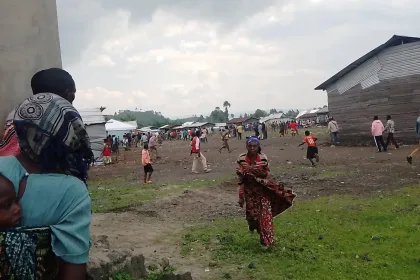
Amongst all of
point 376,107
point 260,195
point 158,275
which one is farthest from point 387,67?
point 158,275

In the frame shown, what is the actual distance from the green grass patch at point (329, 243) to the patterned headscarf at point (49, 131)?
137 inches

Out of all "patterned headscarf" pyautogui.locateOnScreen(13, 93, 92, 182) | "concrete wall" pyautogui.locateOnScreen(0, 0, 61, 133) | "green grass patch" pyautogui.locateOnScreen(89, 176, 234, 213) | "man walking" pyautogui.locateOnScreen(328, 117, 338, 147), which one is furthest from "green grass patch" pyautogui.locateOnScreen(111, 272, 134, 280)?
"man walking" pyautogui.locateOnScreen(328, 117, 338, 147)

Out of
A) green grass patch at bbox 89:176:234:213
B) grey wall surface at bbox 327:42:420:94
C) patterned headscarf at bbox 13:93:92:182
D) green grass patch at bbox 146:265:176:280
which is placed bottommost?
green grass patch at bbox 89:176:234:213

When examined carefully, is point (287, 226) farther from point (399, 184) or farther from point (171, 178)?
point (171, 178)

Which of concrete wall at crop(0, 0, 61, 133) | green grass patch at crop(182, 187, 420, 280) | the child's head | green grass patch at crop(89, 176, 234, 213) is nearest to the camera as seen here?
the child's head

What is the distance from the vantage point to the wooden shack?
1917 cm

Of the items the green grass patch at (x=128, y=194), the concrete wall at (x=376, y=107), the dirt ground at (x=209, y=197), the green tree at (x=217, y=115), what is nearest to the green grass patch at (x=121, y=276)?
the dirt ground at (x=209, y=197)

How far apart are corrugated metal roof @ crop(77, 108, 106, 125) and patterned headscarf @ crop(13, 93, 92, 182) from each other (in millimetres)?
20536

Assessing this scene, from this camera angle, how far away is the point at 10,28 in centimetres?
326

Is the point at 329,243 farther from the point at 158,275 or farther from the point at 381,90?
the point at 381,90

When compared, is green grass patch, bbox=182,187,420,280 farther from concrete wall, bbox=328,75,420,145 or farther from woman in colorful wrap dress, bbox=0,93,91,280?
concrete wall, bbox=328,75,420,145

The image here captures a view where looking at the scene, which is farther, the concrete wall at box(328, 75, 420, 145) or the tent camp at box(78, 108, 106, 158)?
the tent camp at box(78, 108, 106, 158)

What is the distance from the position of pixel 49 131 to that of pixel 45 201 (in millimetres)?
315

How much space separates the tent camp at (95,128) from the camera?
72.8ft
